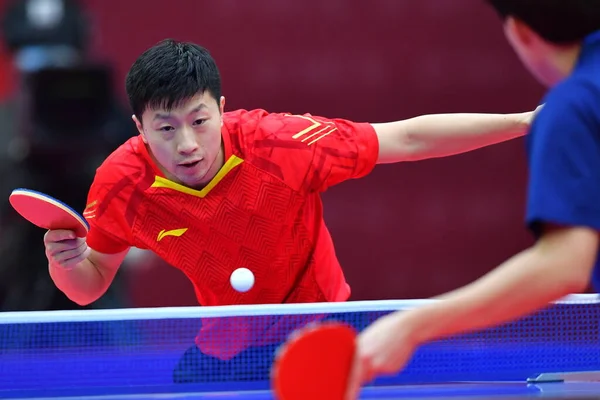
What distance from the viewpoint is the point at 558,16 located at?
207cm

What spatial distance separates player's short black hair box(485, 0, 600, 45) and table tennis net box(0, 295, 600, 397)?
5.33ft

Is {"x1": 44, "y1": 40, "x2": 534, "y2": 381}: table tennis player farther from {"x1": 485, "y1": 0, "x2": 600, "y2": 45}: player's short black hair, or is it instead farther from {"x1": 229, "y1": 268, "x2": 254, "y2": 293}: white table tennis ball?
{"x1": 485, "y1": 0, "x2": 600, "y2": 45}: player's short black hair

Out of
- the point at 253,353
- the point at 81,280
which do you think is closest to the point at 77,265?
the point at 81,280

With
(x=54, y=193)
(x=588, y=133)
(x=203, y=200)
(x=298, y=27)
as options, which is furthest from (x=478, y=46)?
(x=588, y=133)

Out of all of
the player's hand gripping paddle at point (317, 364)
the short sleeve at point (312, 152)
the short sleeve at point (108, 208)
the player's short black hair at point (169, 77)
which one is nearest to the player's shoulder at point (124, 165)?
the short sleeve at point (108, 208)

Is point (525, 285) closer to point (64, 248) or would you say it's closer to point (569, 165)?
point (569, 165)

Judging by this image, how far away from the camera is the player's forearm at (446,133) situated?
3.59 metres

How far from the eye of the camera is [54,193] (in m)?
7.14

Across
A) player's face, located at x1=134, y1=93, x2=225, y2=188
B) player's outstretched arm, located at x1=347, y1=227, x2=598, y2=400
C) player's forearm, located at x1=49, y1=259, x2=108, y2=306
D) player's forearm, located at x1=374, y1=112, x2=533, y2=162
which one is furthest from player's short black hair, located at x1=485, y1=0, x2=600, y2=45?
player's forearm, located at x1=49, y1=259, x2=108, y2=306

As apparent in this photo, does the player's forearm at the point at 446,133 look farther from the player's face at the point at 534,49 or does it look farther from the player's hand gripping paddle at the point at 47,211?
the player's face at the point at 534,49

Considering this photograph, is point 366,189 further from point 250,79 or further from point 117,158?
point 117,158

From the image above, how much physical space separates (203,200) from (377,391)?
0.90m

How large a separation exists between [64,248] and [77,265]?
0.13 meters

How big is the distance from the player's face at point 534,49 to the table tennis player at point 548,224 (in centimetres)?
1
